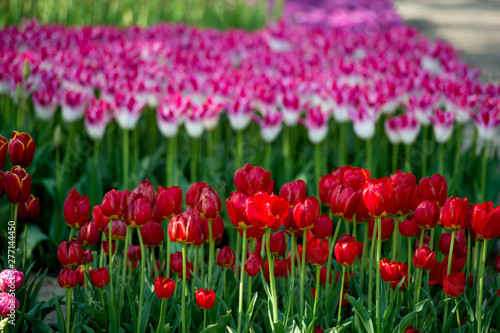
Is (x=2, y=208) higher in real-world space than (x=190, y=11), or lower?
lower

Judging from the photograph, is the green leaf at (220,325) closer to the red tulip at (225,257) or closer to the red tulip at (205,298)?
the red tulip at (205,298)

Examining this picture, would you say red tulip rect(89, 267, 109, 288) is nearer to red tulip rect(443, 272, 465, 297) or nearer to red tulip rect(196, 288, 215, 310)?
red tulip rect(196, 288, 215, 310)

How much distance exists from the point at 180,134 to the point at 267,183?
2210mm

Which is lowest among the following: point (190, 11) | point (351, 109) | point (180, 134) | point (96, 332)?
point (96, 332)

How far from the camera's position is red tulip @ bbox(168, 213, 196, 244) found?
55.7 inches

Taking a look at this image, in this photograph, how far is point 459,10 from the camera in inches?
533

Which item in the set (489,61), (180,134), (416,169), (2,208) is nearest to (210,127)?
(180,134)

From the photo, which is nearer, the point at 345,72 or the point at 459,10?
the point at 345,72

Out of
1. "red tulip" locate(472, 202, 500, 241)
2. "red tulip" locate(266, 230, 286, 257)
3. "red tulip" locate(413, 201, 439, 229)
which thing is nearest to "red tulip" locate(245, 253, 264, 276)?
"red tulip" locate(266, 230, 286, 257)

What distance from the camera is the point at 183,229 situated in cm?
142

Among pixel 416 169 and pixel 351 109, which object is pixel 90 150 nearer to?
pixel 351 109

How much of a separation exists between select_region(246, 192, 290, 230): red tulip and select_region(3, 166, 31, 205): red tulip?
590 mm

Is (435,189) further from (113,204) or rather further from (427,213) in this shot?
(113,204)

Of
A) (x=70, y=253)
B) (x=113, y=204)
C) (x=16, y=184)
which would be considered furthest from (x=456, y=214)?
(x=16, y=184)
